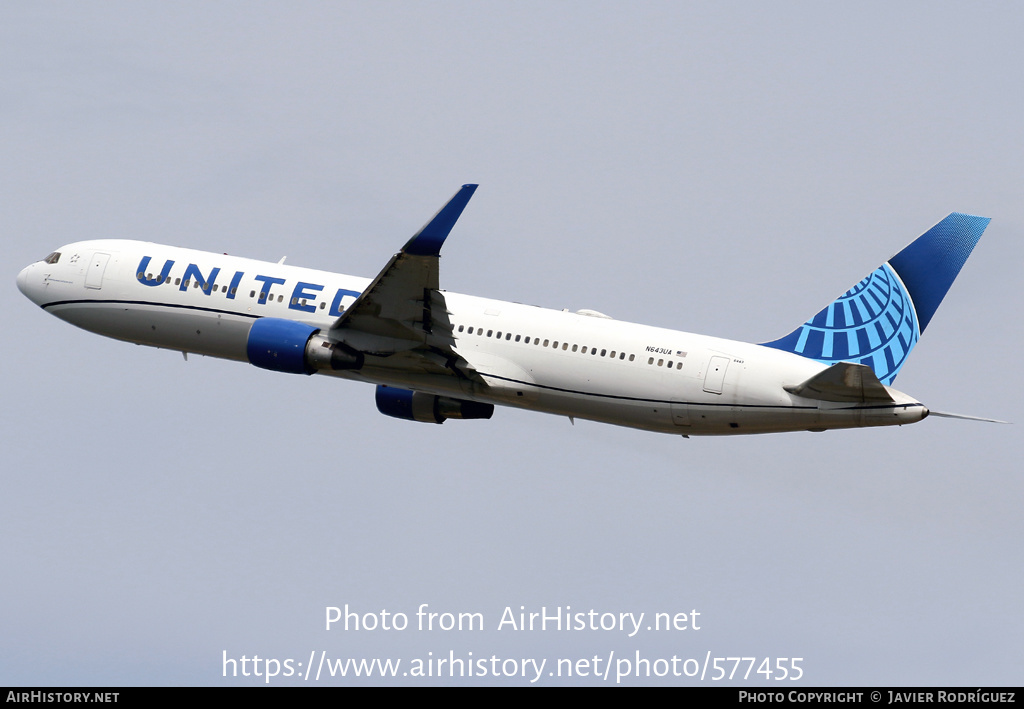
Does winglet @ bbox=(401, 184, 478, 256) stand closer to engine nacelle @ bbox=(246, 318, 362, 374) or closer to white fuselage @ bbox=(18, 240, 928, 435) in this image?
white fuselage @ bbox=(18, 240, 928, 435)

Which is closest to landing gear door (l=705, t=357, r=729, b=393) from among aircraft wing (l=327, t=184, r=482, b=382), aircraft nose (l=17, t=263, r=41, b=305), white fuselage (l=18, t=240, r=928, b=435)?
white fuselage (l=18, t=240, r=928, b=435)

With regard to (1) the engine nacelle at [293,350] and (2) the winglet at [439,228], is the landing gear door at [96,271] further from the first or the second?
(2) the winglet at [439,228]

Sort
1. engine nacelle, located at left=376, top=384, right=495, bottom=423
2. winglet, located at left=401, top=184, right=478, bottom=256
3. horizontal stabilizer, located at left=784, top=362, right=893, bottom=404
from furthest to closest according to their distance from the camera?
1. engine nacelle, located at left=376, top=384, right=495, bottom=423
2. winglet, located at left=401, top=184, right=478, bottom=256
3. horizontal stabilizer, located at left=784, top=362, right=893, bottom=404

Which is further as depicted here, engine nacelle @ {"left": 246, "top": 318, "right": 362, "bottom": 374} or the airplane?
engine nacelle @ {"left": 246, "top": 318, "right": 362, "bottom": 374}

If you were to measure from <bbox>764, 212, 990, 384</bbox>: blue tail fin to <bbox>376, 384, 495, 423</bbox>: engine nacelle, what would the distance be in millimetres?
10432

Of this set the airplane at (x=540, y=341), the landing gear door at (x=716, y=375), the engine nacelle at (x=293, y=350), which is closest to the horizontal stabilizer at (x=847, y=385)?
the airplane at (x=540, y=341)

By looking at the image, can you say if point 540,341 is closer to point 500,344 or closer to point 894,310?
point 500,344

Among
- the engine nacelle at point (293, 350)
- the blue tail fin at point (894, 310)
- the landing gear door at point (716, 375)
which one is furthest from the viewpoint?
the engine nacelle at point (293, 350)

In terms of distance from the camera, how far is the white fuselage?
4266 centimetres

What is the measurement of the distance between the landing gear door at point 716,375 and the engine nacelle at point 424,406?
29.0 ft

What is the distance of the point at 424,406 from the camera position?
49656mm

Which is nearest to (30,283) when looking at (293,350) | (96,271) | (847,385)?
(96,271)

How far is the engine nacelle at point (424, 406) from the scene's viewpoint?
49250 mm
